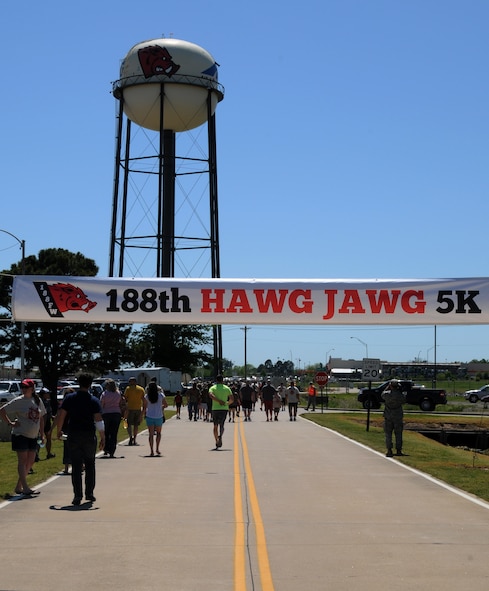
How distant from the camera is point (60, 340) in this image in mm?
63125

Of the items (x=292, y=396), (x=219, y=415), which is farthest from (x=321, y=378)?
(x=219, y=415)

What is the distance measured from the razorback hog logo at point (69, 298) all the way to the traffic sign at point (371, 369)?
2113 cm

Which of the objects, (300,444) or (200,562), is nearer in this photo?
(200,562)

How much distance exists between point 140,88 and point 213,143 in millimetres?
4890

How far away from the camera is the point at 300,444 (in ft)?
85.3

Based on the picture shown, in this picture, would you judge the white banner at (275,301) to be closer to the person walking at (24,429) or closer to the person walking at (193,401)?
the person walking at (24,429)

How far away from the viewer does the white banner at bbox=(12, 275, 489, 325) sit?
1444 centimetres

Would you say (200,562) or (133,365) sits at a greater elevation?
(133,365)

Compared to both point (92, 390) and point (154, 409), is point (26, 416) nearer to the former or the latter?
point (154, 409)

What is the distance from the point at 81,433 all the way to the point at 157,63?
4362 cm

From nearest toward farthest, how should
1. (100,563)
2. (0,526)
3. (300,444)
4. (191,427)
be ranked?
(100,563) → (0,526) → (300,444) → (191,427)

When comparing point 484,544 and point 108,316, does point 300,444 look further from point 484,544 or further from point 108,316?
point 484,544

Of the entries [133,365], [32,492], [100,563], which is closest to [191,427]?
A: [32,492]

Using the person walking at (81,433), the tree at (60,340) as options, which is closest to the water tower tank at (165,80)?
the tree at (60,340)
